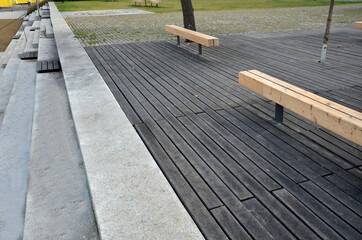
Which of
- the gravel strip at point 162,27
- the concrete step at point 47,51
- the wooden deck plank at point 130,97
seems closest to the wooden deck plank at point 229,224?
the wooden deck plank at point 130,97

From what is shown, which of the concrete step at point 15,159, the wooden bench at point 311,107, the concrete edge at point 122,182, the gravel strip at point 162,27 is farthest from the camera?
the gravel strip at point 162,27

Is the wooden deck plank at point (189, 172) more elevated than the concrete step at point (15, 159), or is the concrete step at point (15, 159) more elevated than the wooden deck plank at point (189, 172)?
the wooden deck plank at point (189, 172)

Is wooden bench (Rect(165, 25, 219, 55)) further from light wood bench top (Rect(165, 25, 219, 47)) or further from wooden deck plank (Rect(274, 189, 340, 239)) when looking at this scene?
wooden deck plank (Rect(274, 189, 340, 239))

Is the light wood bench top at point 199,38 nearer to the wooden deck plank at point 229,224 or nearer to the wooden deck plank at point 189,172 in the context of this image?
the wooden deck plank at point 189,172

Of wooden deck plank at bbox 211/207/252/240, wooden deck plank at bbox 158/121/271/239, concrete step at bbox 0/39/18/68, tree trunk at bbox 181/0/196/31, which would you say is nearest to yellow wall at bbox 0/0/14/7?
concrete step at bbox 0/39/18/68

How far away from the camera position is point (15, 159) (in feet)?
13.9

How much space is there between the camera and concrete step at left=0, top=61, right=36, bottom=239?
3080mm

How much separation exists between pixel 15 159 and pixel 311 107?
144 inches

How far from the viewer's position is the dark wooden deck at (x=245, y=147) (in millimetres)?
2543

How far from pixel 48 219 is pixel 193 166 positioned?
4.55 ft

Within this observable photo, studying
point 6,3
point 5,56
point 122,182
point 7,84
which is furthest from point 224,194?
point 6,3

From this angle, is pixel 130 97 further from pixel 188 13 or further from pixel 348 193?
pixel 188 13

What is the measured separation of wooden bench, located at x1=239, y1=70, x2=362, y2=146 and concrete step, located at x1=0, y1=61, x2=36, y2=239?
3.00 meters

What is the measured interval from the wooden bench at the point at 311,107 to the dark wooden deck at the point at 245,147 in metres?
0.35
